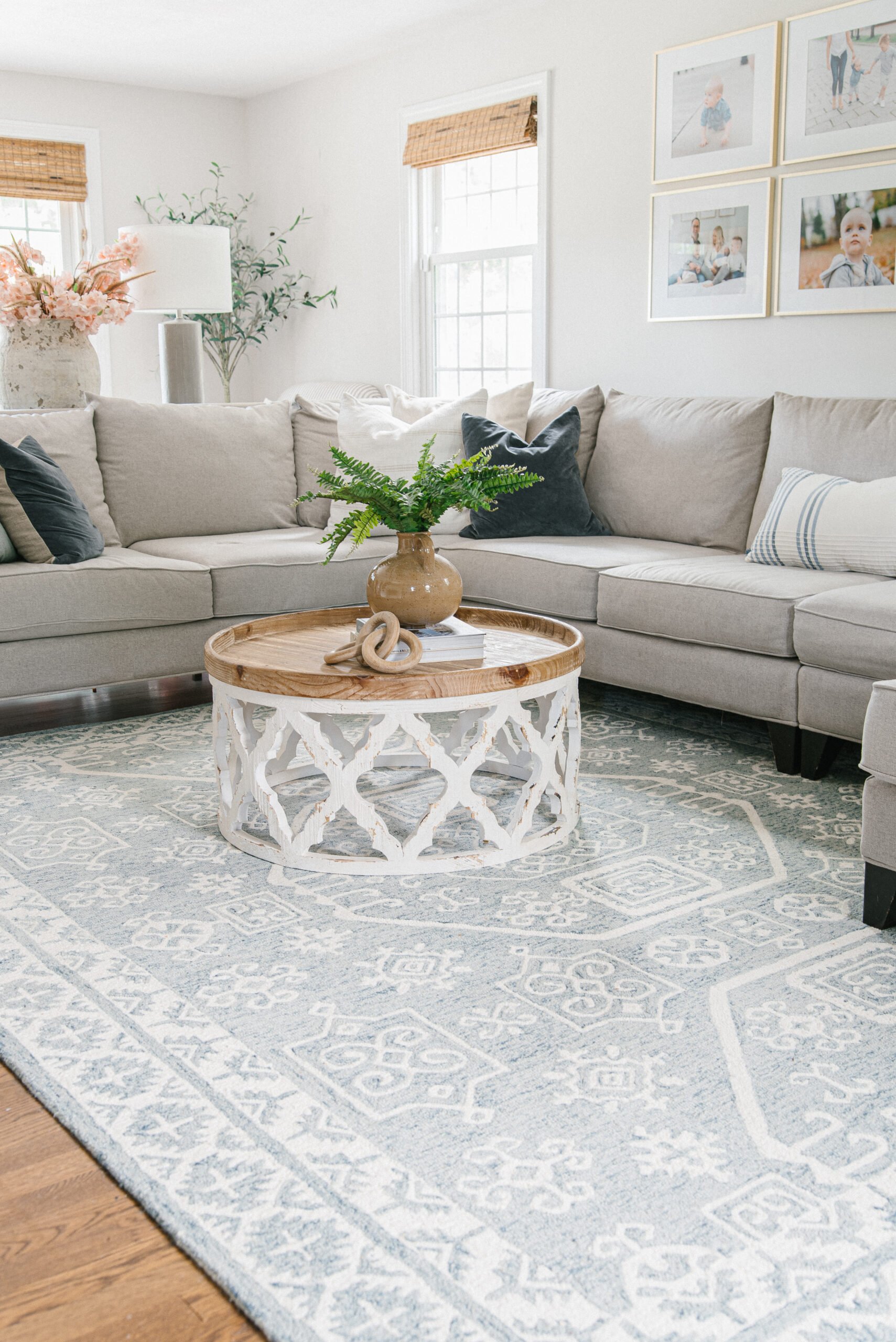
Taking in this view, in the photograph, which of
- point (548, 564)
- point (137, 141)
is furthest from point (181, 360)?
point (137, 141)

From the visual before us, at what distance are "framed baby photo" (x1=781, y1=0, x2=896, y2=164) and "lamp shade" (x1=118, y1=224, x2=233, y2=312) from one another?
86.2 inches

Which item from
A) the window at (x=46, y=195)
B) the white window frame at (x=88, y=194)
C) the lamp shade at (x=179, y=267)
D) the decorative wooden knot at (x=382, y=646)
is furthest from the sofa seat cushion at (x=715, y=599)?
the window at (x=46, y=195)

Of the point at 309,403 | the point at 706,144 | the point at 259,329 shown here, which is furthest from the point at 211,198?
the point at 706,144

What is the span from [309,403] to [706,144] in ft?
5.79

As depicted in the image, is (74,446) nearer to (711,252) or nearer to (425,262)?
(711,252)

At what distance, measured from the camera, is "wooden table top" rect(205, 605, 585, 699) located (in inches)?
95.7

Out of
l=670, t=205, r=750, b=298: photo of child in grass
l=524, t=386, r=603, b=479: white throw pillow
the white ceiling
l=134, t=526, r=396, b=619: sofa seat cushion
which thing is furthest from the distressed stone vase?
l=670, t=205, r=750, b=298: photo of child in grass

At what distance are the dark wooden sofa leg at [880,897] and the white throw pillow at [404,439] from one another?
2.41 meters

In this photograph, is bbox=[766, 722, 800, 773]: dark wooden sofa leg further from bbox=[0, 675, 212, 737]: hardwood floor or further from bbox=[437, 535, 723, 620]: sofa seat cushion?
bbox=[0, 675, 212, 737]: hardwood floor

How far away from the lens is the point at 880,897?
2.21 meters

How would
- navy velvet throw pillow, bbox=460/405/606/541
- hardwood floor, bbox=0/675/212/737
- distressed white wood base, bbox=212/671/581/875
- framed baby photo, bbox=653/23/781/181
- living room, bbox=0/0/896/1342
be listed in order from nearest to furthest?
1. living room, bbox=0/0/896/1342
2. distressed white wood base, bbox=212/671/581/875
3. hardwood floor, bbox=0/675/212/737
4. navy velvet throw pillow, bbox=460/405/606/541
5. framed baby photo, bbox=653/23/781/181

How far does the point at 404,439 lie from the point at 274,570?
78 cm

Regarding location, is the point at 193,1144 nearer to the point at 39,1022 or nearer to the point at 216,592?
the point at 39,1022

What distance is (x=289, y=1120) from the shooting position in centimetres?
162
